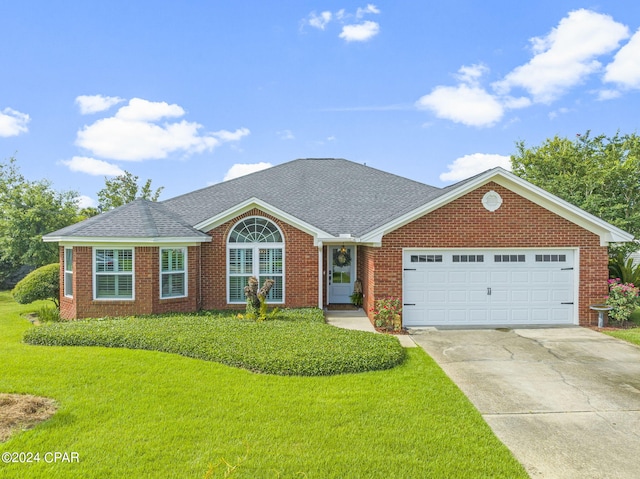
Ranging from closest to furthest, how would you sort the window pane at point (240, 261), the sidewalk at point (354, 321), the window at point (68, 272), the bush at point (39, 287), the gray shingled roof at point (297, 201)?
the sidewalk at point (354, 321) < the gray shingled roof at point (297, 201) < the window at point (68, 272) < the window pane at point (240, 261) < the bush at point (39, 287)

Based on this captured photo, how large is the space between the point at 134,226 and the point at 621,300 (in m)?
14.6

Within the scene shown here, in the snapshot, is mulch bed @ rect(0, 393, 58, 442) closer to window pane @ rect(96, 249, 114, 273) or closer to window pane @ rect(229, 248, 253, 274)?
window pane @ rect(96, 249, 114, 273)

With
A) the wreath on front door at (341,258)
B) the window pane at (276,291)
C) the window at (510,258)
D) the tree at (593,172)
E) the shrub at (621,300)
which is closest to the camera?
the shrub at (621,300)

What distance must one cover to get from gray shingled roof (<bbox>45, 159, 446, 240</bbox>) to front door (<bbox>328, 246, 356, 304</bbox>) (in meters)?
1.31

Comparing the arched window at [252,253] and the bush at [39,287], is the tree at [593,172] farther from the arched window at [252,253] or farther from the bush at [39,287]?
the bush at [39,287]

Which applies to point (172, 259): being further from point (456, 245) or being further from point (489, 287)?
point (489, 287)

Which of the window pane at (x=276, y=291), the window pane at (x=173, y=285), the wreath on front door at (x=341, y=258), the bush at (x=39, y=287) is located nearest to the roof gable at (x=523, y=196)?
the window pane at (x=276, y=291)

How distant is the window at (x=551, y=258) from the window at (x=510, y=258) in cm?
48

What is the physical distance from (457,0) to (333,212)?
8.00 m

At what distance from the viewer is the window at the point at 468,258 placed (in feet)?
40.1

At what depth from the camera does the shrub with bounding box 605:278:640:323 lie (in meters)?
12.0

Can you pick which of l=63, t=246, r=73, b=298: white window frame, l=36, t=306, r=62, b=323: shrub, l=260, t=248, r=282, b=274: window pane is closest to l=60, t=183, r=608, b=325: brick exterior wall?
l=36, t=306, r=62, b=323: shrub

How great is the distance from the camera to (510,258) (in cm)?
1227

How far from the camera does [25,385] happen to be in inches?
273
